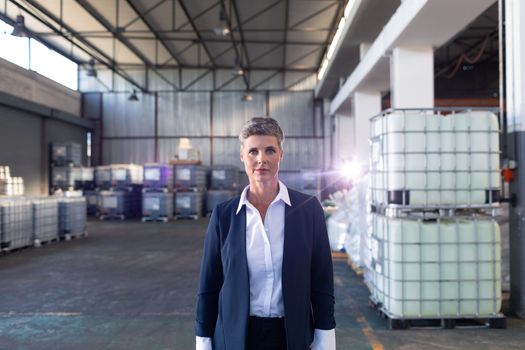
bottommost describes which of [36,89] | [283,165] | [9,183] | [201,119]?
[9,183]

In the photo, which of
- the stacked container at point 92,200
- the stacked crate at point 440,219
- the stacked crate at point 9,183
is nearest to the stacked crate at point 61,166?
the stacked container at point 92,200

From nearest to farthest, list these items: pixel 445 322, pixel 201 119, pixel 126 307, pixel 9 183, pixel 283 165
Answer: pixel 445 322 < pixel 126 307 < pixel 9 183 < pixel 283 165 < pixel 201 119

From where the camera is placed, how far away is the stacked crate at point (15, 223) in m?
8.62

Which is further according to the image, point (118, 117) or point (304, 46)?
point (118, 117)

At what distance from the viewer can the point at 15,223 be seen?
9.02 meters

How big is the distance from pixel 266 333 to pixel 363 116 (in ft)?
34.5

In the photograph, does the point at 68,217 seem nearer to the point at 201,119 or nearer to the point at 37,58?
the point at 37,58

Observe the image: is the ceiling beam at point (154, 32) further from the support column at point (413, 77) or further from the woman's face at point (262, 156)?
the woman's face at point (262, 156)

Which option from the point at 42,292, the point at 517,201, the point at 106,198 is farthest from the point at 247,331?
the point at 106,198

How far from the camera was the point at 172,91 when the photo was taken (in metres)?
21.1

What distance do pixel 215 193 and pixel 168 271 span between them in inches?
441

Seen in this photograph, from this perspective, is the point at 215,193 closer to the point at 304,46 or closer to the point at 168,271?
the point at 304,46

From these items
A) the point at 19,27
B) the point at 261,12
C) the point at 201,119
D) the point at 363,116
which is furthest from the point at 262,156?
the point at 201,119

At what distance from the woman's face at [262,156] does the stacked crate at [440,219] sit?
2907 millimetres
